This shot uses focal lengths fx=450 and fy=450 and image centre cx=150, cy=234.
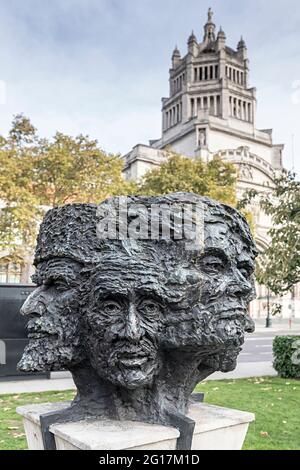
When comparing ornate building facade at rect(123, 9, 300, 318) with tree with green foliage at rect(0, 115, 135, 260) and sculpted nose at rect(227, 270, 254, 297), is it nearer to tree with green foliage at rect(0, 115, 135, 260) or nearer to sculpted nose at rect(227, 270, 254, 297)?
tree with green foliage at rect(0, 115, 135, 260)

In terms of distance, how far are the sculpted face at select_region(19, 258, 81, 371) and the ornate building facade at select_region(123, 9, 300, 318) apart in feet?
122

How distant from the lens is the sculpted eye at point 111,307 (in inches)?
146

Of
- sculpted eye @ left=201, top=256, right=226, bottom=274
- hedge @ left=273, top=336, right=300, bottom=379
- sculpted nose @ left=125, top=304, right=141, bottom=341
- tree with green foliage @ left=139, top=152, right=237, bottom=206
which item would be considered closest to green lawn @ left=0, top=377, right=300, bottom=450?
hedge @ left=273, top=336, right=300, bottom=379

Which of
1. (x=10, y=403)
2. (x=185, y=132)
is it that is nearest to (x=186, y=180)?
(x=10, y=403)

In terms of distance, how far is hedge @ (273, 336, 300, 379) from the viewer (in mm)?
10578

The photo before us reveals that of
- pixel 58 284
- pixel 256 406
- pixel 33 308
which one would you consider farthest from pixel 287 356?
pixel 33 308

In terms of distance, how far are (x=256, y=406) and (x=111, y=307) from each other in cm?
521

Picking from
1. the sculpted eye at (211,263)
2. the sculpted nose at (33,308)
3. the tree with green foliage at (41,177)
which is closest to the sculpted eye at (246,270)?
the sculpted eye at (211,263)

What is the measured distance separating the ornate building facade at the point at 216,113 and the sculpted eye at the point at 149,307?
1477 inches

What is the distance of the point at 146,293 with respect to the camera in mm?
3711

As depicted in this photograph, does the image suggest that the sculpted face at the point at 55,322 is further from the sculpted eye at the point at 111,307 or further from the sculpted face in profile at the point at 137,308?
the sculpted eye at the point at 111,307

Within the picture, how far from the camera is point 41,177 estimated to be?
18.3m

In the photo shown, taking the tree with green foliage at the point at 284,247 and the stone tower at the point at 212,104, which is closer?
the tree with green foliage at the point at 284,247

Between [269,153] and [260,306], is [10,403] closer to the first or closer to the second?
[260,306]
